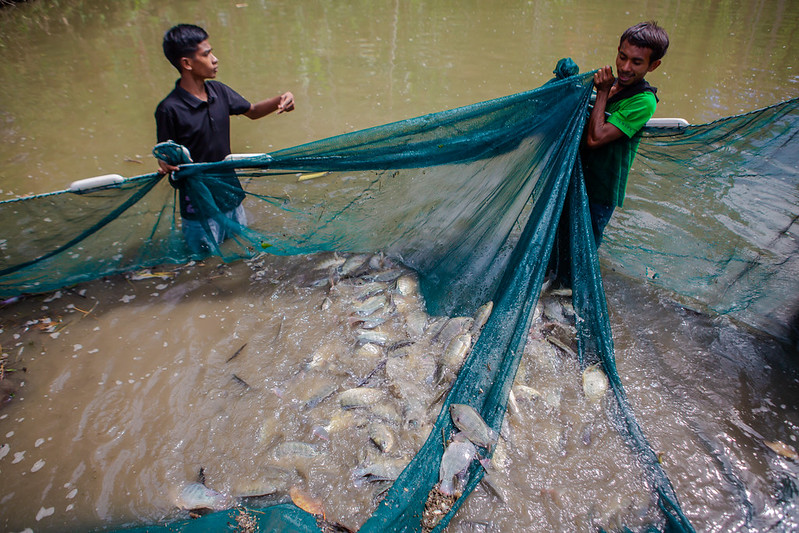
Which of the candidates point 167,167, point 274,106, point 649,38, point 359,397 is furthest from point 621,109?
point 167,167

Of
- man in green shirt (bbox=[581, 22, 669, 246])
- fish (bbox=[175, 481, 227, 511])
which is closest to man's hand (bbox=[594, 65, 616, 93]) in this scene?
man in green shirt (bbox=[581, 22, 669, 246])

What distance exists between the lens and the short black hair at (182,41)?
8.39 feet

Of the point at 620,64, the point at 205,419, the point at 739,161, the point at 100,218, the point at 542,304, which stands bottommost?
the point at 205,419

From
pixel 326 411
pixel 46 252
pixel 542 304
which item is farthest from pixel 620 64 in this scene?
pixel 46 252

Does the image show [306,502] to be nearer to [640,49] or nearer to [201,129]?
[201,129]

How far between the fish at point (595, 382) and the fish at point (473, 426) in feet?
1.95

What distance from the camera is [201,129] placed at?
9.03ft

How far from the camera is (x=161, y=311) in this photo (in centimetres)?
304

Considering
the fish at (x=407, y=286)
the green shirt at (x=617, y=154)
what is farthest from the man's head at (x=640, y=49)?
the fish at (x=407, y=286)

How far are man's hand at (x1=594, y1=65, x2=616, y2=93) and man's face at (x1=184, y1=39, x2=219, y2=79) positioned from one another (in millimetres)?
2022

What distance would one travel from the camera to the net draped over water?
230cm

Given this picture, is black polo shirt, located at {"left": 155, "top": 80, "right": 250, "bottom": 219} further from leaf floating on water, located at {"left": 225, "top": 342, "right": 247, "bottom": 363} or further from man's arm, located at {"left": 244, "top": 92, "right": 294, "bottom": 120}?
leaf floating on water, located at {"left": 225, "top": 342, "right": 247, "bottom": 363}

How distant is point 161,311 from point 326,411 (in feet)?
4.80

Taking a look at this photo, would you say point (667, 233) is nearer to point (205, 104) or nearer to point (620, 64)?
point (620, 64)
